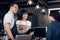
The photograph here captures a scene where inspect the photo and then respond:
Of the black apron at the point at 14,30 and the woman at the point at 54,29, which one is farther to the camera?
the black apron at the point at 14,30

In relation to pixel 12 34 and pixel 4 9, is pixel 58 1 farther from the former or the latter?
pixel 12 34

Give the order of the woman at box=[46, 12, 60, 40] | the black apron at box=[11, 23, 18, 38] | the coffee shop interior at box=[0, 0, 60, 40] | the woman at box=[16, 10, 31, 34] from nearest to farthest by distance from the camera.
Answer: the woman at box=[46, 12, 60, 40] < the black apron at box=[11, 23, 18, 38] < the woman at box=[16, 10, 31, 34] < the coffee shop interior at box=[0, 0, 60, 40]

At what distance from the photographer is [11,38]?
162 inches

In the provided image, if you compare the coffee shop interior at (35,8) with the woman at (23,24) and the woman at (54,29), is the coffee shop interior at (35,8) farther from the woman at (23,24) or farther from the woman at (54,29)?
the woman at (54,29)

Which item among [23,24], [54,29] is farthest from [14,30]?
[54,29]

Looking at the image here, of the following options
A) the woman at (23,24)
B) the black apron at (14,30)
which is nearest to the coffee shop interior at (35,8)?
the woman at (23,24)

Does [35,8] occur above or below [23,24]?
above

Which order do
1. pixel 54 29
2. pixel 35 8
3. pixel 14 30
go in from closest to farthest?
pixel 54 29 → pixel 14 30 → pixel 35 8

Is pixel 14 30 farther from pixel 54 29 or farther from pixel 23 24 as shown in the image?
pixel 54 29

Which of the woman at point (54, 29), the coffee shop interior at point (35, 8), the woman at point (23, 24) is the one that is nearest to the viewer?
the woman at point (54, 29)

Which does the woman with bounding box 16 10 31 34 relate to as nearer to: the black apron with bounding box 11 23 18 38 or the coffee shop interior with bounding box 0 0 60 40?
the black apron with bounding box 11 23 18 38

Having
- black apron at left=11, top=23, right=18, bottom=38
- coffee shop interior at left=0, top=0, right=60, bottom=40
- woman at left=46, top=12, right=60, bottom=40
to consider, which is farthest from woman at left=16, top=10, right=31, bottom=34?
coffee shop interior at left=0, top=0, right=60, bottom=40

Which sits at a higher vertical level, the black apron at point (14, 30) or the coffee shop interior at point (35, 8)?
the coffee shop interior at point (35, 8)

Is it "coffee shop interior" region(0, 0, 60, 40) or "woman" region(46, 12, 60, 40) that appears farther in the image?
"coffee shop interior" region(0, 0, 60, 40)
